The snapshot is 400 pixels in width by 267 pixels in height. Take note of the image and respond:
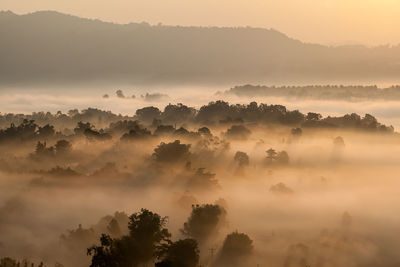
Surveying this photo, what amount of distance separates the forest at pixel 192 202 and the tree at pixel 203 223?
0.47 feet

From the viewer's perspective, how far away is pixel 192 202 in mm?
90438

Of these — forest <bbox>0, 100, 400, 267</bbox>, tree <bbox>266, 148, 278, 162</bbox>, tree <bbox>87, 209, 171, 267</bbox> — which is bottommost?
forest <bbox>0, 100, 400, 267</bbox>

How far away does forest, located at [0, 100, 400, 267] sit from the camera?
67.8m

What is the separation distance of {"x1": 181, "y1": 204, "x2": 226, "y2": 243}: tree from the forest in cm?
14

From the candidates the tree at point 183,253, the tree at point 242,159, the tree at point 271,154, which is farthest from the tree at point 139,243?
the tree at point 271,154

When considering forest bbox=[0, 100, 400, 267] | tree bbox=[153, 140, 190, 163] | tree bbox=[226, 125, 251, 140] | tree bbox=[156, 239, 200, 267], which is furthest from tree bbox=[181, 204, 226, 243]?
tree bbox=[226, 125, 251, 140]

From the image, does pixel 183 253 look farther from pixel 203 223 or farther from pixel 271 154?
pixel 271 154

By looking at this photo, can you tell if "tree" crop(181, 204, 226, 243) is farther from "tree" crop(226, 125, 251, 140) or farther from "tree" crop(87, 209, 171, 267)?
"tree" crop(226, 125, 251, 140)

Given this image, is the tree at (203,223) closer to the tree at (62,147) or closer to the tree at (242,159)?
the tree at (242,159)

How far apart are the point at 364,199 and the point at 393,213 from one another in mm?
11700

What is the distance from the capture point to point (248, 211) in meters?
92.4

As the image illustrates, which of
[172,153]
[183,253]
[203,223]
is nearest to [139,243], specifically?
[183,253]

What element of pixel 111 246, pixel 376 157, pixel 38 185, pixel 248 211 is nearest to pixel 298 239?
pixel 248 211

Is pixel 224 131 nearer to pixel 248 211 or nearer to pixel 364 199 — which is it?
pixel 364 199
